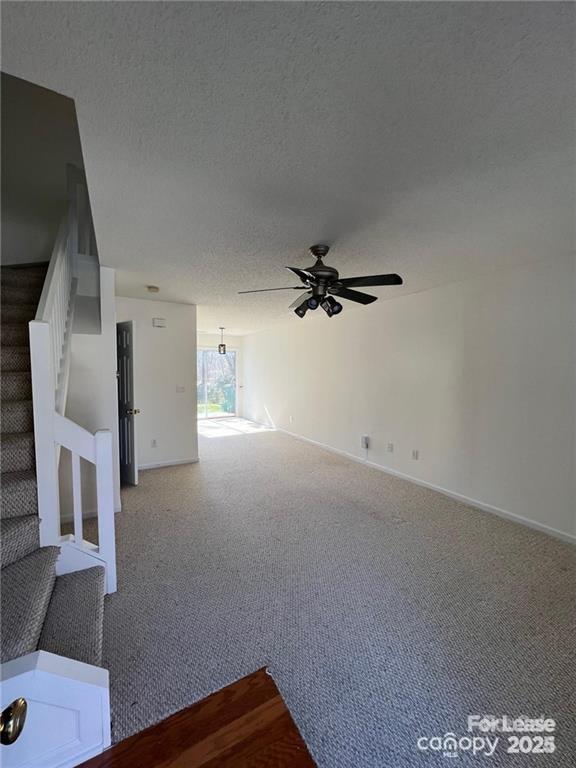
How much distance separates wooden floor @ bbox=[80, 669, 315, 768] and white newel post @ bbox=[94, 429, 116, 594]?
107cm

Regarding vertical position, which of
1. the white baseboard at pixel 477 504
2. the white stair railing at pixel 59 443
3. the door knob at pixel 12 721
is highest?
the white stair railing at pixel 59 443

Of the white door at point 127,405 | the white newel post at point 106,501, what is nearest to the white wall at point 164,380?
the white door at point 127,405

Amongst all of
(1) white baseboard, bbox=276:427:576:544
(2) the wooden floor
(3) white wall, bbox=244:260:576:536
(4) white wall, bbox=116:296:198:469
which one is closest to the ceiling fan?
(3) white wall, bbox=244:260:576:536

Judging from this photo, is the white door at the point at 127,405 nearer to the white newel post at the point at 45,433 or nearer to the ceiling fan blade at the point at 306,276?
the white newel post at the point at 45,433

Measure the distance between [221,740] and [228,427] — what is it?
6.89m

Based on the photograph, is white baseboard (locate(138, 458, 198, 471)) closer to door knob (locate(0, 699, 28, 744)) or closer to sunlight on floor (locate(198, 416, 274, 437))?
sunlight on floor (locate(198, 416, 274, 437))

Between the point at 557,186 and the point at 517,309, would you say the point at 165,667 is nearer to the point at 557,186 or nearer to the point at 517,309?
the point at 557,186

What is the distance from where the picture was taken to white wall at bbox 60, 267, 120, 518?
3160 millimetres

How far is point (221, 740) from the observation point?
3.66 ft

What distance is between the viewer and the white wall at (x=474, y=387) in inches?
112

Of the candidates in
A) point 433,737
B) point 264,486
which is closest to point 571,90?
point 433,737

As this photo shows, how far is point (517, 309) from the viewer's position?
122 inches

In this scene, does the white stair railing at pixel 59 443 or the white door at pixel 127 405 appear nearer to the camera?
the white stair railing at pixel 59 443

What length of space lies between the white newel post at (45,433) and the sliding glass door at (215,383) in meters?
7.08
